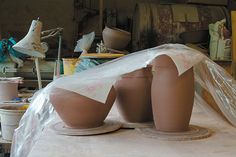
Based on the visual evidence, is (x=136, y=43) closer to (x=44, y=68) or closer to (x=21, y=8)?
(x=44, y=68)

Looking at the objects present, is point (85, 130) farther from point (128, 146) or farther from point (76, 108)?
point (128, 146)

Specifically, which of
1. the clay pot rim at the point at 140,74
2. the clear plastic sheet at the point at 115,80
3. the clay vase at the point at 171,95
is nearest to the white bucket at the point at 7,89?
the clear plastic sheet at the point at 115,80

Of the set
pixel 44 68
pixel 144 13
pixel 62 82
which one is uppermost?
pixel 144 13

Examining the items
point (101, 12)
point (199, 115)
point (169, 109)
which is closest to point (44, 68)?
point (101, 12)

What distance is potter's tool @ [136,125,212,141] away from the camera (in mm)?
1061

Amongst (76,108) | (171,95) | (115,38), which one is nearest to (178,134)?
(171,95)

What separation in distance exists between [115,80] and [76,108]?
0.18 meters

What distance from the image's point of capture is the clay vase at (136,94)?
125 centimetres

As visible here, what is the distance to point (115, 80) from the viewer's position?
123 centimetres

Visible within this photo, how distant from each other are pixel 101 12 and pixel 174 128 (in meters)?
3.82

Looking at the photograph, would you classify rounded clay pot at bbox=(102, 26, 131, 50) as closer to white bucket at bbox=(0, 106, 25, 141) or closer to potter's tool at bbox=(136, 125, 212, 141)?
white bucket at bbox=(0, 106, 25, 141)

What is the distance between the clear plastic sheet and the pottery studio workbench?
0.15 meters

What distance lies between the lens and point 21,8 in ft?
18.3

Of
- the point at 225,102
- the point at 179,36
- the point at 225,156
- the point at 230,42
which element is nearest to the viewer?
the point at 225,156
